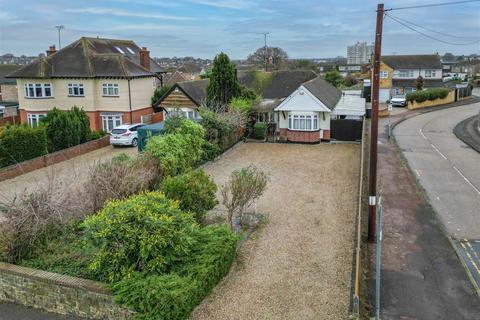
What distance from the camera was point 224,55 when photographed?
99.8ft

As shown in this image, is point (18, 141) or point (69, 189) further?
point (18, 141)

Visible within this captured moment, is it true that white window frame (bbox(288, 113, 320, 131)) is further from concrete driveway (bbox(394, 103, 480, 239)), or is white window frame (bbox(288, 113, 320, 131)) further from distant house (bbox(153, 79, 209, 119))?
distant house (bbox(153, 79, 209, 119))

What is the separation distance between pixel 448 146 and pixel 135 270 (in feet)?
88.9

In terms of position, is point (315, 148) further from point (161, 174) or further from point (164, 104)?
point (161, 174)

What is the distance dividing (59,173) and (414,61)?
65952 mm

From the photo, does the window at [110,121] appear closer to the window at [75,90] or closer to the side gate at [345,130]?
the window at [75,90]

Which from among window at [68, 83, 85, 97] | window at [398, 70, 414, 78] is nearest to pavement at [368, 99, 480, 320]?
window at [68, 83, 85, 97]

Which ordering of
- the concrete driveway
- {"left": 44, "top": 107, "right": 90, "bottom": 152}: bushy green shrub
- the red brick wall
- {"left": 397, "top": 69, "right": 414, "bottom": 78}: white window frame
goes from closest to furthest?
the concrete driveway < {"left": 44, "top": 107, "right": 90, "bottom": 152}: bushy green shrub < the red brick wall < {"left": 397, "top": 69, "right": 414, "bottom": 78}: white window frame

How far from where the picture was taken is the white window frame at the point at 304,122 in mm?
30359

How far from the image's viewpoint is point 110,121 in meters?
36.4

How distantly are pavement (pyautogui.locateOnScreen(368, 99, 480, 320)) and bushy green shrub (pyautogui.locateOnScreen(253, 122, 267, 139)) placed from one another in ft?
41.6

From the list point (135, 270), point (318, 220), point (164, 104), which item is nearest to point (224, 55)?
point (164, 104)

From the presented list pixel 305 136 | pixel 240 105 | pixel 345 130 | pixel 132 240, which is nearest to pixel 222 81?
pixel 240 105

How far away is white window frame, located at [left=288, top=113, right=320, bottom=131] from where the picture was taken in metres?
30.4
